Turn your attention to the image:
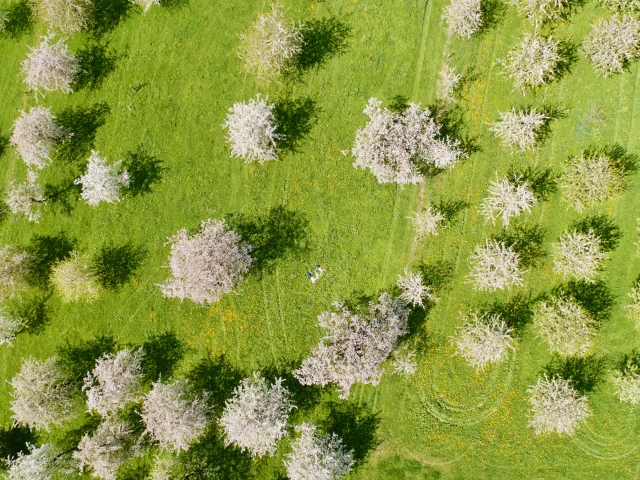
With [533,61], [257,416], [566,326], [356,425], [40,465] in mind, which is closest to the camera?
[566,326]

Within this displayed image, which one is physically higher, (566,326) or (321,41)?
(321,41)

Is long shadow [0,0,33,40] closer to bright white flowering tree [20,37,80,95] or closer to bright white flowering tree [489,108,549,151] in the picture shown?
bright white flowering tree [20,37,80,95]

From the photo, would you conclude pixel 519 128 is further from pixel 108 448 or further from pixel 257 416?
pixel 108 448

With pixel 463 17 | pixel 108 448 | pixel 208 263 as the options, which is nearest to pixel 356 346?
pixel 208 263

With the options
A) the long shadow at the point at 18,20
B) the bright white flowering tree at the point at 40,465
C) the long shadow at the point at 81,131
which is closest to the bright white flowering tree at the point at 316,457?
the bright white flowering tree at the point at 40,465

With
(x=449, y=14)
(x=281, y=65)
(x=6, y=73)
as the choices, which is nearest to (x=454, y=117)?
(x=449, y=14)

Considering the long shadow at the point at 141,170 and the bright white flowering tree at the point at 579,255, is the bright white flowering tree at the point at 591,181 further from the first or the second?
the long shadow at the point at 141,170

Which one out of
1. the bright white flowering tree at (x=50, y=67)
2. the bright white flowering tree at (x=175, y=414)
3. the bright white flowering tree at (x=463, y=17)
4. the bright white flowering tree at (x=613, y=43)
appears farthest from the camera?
the bright white flowering tree at (x=50, y=67)
